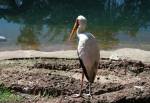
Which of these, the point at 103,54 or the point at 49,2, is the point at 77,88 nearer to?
the point at 103,54

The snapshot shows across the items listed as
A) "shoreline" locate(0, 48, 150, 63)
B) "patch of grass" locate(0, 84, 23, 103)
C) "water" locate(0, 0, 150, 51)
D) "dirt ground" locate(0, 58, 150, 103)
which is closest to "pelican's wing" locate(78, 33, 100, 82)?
"dirt ground" locate(0, 58, 150, 103)

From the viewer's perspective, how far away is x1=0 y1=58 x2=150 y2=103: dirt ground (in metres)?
6.62

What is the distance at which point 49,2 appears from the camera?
18141 mm

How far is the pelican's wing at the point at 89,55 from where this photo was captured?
6.51 m

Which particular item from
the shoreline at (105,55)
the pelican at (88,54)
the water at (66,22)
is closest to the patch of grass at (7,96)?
the pelican at (88,54)

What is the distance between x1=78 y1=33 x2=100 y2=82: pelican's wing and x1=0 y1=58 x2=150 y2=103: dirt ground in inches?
13.6

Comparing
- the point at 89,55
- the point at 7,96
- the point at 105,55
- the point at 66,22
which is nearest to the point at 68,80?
the point at 89,55

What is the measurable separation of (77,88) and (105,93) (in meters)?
0.42

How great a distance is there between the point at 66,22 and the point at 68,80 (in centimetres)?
833

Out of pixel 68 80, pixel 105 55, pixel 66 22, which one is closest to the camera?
pixel 68 80

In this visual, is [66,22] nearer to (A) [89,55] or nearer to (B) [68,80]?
(B) [68,80]

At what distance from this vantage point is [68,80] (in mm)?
7375

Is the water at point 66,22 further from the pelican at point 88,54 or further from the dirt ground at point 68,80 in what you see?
the pelican at point 88,54

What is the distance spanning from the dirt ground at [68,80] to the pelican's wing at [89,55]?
34 centimetres
